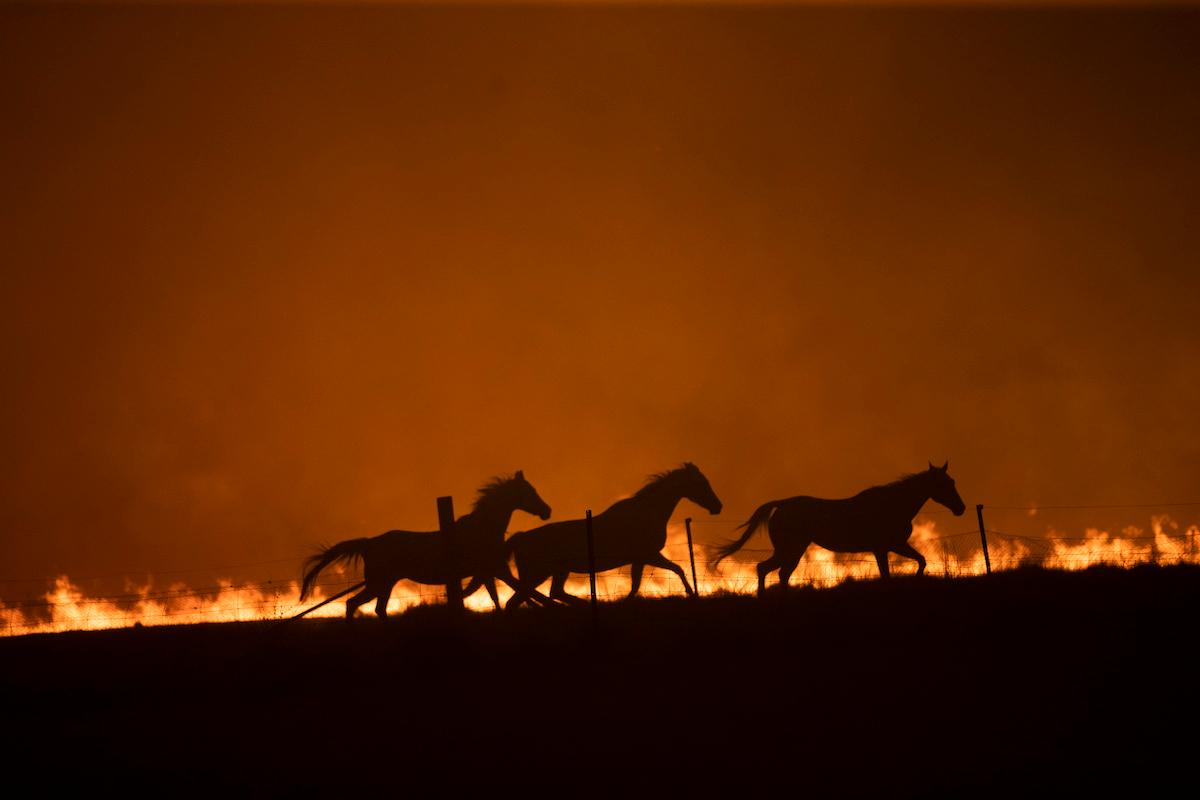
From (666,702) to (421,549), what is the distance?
809 cm

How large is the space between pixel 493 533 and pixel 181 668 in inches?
209

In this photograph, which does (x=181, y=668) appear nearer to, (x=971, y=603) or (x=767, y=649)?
(x=767, y=649)

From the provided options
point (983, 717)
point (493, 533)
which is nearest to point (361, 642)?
point (493, 533)

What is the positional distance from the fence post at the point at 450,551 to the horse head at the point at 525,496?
3.35m

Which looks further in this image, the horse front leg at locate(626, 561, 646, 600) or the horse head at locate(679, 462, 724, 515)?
the horse head at locate(679, 462, 724, 515)

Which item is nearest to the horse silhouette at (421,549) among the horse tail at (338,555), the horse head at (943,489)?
the horse tail at (338,555)

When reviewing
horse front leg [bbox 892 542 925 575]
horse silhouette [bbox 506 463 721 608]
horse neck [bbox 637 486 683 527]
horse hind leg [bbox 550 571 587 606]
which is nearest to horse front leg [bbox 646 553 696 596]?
horse silhouette [bbox 506 463 721 608]

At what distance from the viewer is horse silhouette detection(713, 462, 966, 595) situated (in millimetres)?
16422

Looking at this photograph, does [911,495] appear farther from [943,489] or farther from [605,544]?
[605,544]

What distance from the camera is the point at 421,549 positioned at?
1578 centimetres

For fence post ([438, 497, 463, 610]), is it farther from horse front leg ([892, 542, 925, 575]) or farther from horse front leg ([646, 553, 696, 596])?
horse front leg ([892, 542, 925, 575])

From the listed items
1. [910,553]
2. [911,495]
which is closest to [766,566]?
[910,553]

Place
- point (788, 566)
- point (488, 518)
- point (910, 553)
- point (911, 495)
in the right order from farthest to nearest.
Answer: point (911, 495) → point (788, 566) → point (910, 553) → point (488, 518)

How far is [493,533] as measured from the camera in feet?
51.1
